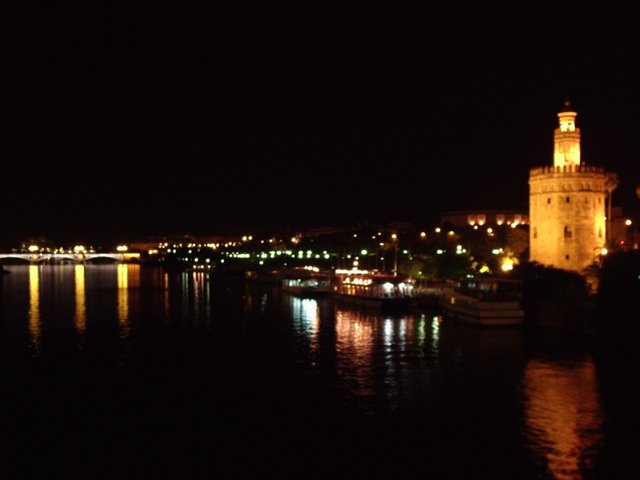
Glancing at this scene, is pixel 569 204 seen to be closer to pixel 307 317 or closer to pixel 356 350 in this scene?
pixel 307 317

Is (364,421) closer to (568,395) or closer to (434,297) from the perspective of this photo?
(568,395)

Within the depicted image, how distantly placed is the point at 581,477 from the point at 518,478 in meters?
1.20

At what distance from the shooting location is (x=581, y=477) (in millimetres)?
15703

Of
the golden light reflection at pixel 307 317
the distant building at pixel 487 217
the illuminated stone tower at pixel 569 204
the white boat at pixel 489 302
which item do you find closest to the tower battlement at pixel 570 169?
the illuminated stone tower at pixel 569 204

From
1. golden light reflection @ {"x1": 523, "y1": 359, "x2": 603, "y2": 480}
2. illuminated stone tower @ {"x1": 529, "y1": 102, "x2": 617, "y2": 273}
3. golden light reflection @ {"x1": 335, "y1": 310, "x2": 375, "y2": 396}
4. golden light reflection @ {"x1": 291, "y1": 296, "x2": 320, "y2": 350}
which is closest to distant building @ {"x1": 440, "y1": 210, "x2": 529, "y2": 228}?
golden light reflection @ {"x1": 291, "y1": 296, "x2": 320, "y2": 350}

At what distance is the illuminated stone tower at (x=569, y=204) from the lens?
41.8 metres

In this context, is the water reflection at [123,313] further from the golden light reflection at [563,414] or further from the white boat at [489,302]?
the golden light reflection at [563,414]

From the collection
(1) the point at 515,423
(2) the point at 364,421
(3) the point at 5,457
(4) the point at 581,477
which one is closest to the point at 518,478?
(4) the point at 581,477

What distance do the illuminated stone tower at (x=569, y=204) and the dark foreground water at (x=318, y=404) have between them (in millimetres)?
8925

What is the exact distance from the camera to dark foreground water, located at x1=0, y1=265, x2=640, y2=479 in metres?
17.0

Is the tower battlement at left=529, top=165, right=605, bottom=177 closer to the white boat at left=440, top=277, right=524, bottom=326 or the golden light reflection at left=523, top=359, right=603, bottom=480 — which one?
the white boat at left=440, top=277, right=524, bottom=326

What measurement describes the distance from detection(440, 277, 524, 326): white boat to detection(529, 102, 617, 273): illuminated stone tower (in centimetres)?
532

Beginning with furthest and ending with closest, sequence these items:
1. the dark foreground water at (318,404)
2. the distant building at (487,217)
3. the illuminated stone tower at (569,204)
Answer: the distant building at (487,217), the illuminated stone tower at (569,204), the dark foreground water at (318,404)

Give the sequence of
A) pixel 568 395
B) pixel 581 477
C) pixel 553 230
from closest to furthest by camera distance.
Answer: pixel 581 477, pixel 568 395, pixel 553 230
